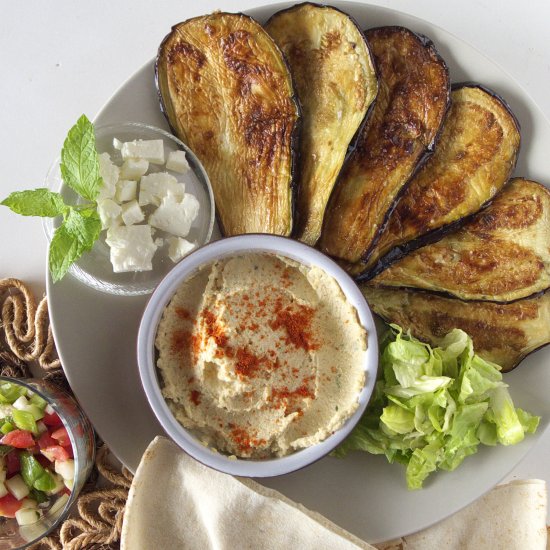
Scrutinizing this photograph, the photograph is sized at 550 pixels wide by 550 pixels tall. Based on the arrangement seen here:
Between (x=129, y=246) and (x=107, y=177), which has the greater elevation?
(x=107, y=177)

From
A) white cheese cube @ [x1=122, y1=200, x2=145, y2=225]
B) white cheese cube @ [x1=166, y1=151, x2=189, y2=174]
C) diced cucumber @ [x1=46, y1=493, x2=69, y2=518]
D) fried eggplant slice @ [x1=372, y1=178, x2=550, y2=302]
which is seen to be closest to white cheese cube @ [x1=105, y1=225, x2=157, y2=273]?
white cheese cube @ [x1=122, y1=200, x2=145, y2=225]

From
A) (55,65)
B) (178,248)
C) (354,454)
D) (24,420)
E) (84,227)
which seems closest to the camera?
(84,227)

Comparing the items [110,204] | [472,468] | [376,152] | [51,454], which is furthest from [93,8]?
[472,468]

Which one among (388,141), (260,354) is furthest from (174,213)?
(388,141)

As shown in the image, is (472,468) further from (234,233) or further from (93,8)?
(93,8)

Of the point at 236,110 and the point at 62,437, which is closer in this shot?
the point at 236,110

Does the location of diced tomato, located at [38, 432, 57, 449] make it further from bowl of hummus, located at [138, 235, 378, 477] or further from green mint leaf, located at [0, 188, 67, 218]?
green mint leaf, located at [0, 188, 67, 218]

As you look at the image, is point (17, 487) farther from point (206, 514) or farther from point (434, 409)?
point (434, 409)

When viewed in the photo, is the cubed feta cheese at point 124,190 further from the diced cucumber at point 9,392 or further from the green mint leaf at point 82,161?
the diced cucumber at point 9,392
